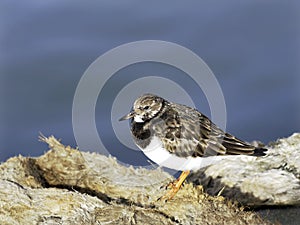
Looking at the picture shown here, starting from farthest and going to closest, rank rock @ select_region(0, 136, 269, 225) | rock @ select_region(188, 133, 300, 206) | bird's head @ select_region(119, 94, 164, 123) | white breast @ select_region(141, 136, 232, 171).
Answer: rock @ select_region(188, 133, 300, 206)
bird's head @ select_region(119, 94, 164, 123)
white breast @ select_region(141, 136, 232, 171)
rock @ select_region(0, 136, 269, 225)

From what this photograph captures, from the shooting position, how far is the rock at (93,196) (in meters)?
6.15

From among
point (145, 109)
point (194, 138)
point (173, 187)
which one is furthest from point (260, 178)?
point (145, 109)

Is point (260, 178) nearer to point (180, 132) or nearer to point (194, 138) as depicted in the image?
point (194, 138)

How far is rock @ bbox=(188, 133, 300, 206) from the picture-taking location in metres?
7.95

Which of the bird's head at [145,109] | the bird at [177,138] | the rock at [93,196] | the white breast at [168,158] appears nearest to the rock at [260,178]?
the bird at [177,138]

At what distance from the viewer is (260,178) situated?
8.14 metres

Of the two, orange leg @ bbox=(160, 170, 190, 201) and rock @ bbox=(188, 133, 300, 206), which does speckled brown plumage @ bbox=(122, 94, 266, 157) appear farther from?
rock @ bbox=(188, 133, 300, 206)

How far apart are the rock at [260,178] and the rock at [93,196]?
834 mm

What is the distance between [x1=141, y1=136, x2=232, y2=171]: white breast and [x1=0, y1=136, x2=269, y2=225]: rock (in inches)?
12.5

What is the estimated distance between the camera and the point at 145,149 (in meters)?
7.23

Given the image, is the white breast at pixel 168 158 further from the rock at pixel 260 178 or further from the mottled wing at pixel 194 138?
the rock at pixel 260 178

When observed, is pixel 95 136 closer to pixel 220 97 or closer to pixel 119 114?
pixel 119 114

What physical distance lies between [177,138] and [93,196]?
1.13m

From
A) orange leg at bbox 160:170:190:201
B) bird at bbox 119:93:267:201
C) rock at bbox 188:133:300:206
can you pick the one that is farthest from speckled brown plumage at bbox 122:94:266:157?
rock at bbox 188:133:300:206
